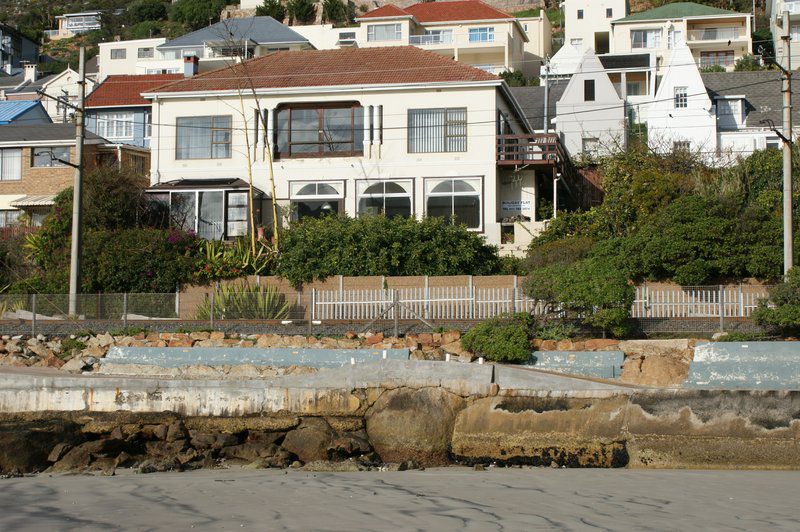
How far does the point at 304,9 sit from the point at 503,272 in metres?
68.2

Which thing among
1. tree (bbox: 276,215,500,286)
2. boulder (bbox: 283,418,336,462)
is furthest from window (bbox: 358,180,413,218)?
boulder (bbox: 283,418,336,462)

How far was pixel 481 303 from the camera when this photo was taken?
27.0m

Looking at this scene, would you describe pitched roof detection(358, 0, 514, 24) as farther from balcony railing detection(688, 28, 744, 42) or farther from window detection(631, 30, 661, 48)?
balcony railing detection(688, 28, 744, 42)

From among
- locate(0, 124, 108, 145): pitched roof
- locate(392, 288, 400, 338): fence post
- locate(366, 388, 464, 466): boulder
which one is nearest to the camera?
locate(366, 388, 464, 466): boulder

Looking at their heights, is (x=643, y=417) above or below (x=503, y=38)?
below

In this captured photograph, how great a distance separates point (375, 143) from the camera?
37.7 metres

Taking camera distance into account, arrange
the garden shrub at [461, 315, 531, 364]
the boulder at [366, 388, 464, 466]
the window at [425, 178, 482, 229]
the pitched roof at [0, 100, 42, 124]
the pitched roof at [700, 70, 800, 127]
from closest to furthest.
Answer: the boulder at [366, 388, 464, 466] < the garden shrub at [461, 315, 531, 364] < the window at [425, 178, 482, 229] < the pitched roof at [700, 70, 800, 127] < the pitched roof at [0, 100, 42, 124]

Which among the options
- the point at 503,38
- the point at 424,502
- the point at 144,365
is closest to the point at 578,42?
the point at 503,38

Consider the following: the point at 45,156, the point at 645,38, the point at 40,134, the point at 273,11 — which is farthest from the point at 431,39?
the point at 45,156

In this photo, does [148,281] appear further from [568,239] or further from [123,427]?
[568,239]

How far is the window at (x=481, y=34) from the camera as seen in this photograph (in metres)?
76.3

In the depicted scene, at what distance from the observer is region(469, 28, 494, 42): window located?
3004 inches

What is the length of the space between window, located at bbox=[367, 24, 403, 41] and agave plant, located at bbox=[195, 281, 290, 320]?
51312 mm

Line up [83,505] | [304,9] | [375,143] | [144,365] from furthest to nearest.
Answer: [304,9] → [375,143] → [144,365] → [83,505]
